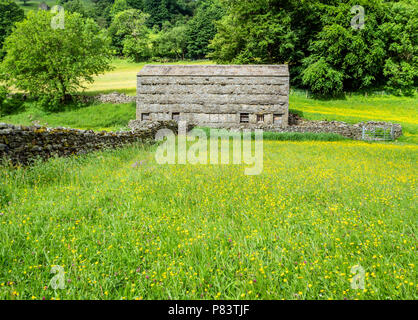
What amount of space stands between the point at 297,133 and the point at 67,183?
1964 cm

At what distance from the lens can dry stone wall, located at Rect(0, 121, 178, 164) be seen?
793 cm

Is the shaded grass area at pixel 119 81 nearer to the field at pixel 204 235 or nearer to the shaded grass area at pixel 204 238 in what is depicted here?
the field at pixel 204 235

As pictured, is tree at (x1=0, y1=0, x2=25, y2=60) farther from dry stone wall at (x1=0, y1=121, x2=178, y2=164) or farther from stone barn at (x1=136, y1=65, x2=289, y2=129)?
dry stone wall at (x1=0, y1=121, x2=178, y2=164)

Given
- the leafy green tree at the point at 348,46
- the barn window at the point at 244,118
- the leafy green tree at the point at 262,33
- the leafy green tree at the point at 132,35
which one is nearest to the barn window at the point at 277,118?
the barn window at the point at 244,118

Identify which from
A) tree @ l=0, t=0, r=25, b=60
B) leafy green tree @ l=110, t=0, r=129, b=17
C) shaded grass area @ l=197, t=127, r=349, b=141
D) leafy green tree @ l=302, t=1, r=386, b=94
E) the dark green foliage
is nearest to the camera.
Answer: shaded grass area @ l=197, t=127, r=349, b=141

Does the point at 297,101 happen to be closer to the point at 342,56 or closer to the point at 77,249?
the point at 342,56

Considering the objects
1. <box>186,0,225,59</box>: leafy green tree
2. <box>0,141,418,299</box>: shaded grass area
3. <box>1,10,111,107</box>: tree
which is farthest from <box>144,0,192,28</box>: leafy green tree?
<box>0,141,418,299</box>: shaded grass area

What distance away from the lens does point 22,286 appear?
2.90 meters

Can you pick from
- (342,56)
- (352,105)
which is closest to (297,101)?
(352,105)

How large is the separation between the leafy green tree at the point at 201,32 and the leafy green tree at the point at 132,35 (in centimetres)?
1329

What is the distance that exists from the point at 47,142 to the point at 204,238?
→ 27.6ft

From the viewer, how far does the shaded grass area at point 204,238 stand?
295 centimetres

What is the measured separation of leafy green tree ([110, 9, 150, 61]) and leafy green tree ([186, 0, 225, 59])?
13.3 m

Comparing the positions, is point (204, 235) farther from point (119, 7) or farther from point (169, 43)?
point (119, 7)
